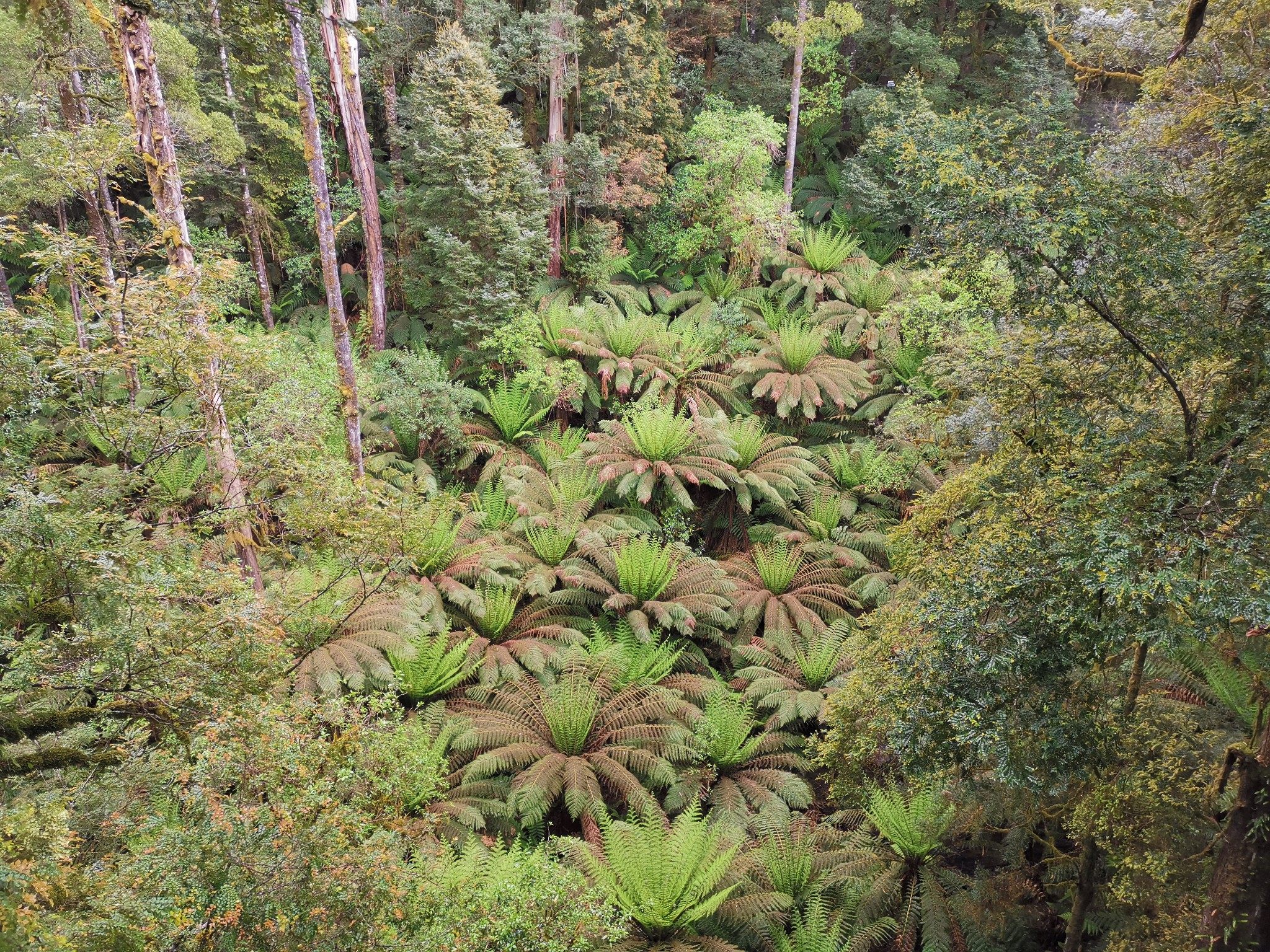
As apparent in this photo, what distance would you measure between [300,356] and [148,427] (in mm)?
6218

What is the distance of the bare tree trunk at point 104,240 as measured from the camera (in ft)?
15.4

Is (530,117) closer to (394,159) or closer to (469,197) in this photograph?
(394,159)

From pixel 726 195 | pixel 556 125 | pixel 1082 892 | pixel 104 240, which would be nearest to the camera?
pixel 1082 892

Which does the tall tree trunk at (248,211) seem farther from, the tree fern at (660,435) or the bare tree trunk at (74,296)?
the tree fern at (660,435)

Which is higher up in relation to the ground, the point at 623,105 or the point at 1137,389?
the point at 623,105

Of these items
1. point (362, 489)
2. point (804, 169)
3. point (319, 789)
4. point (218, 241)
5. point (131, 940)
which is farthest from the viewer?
point (804, 169)

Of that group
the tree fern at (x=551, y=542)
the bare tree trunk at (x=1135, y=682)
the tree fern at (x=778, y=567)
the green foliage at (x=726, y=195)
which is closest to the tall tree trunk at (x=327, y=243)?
the tree fern at (x=551, y=542)

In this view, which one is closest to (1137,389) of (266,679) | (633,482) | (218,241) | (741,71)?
(266,679)

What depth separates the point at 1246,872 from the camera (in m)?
3.86

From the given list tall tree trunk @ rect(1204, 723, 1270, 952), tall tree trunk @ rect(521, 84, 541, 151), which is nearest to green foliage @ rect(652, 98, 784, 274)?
tall tree trunk @ rect(521, 84, 541, 151)

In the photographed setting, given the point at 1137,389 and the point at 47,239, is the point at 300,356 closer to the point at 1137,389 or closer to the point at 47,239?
the point at 47,239

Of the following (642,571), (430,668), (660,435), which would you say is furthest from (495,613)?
(660,435)

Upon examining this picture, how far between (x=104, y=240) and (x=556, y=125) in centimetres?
715

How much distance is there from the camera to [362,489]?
5957 millimetres
